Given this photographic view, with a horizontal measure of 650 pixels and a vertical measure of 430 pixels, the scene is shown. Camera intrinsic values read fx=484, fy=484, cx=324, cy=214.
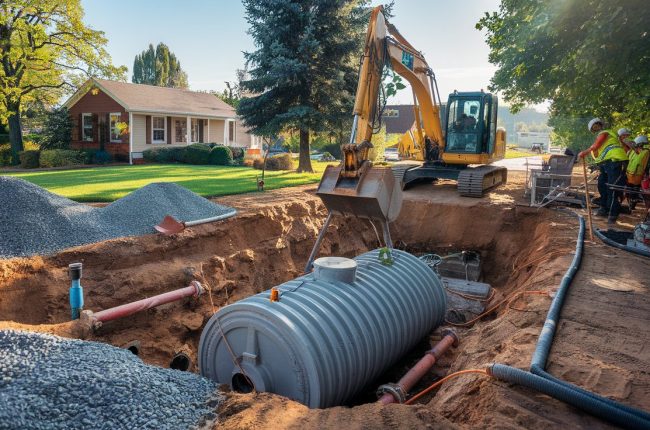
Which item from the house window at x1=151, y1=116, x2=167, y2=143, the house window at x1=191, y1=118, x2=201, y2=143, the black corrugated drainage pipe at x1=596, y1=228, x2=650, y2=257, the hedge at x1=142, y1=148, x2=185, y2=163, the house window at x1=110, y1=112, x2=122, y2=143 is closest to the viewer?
the black corrugated drainage pipe at x1=596, y1=228, x2=650, y2=257

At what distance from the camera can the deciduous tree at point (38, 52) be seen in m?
27.4

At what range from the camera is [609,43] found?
984 centimetres

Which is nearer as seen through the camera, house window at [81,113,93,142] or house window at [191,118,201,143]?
house window at [81,113,93,142]

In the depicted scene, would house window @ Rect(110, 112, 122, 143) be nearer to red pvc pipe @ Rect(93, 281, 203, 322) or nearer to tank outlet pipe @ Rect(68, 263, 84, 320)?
red pvc pipe @ Rect(93, 281, 203, 322)

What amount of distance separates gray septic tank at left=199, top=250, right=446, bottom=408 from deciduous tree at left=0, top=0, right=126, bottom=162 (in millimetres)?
27607

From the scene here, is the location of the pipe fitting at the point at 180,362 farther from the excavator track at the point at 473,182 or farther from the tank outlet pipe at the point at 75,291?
the excavator track at the point at 473,182

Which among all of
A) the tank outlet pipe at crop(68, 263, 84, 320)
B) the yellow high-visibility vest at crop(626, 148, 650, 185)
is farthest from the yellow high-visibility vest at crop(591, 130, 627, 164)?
the tank outlet pipe at crop(68, 263, 84, 320)

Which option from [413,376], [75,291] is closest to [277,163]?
[75,291]

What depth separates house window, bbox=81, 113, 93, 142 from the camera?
3198 cm

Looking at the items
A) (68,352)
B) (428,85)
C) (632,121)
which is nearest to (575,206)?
(428,85)

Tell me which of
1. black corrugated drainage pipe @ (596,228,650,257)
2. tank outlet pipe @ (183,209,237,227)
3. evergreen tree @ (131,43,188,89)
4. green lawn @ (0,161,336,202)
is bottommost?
black corrugated drainage pipe @ (596,228,650,257)

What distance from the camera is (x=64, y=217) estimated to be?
9.38 meters

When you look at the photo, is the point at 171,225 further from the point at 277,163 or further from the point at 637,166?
the point at 277,163

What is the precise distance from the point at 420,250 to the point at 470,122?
527 cm
